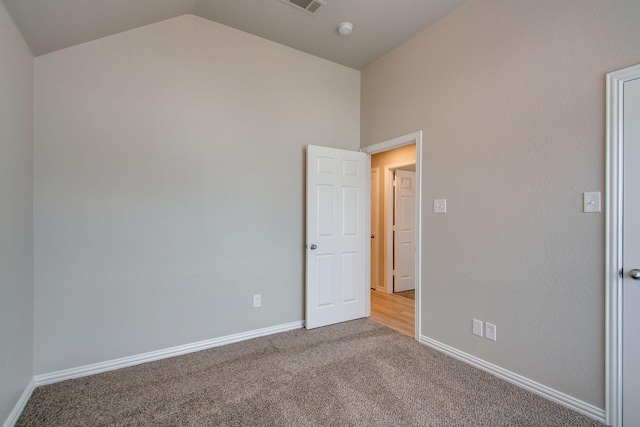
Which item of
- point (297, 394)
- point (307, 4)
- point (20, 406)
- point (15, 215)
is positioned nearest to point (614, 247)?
point (297, 394)

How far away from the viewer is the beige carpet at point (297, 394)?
1.72 meters

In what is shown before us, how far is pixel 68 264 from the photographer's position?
2.14m

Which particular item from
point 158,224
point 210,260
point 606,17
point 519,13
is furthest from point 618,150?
point 158,224

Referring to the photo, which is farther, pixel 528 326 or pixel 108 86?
pixel 108 86

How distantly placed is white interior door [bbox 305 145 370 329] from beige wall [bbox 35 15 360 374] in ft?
0.60

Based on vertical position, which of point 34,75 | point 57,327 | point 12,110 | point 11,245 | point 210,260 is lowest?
point 57,327

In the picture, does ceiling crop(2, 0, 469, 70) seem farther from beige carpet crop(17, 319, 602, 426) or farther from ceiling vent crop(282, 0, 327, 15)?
beige carpet crop(17, 319, 602, 426)

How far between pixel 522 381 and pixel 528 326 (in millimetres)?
396

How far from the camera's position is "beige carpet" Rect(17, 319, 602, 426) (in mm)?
1716

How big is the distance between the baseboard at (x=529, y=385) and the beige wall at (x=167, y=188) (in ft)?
5.04

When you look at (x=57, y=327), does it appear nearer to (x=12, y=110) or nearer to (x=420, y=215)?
(x=12, y=110)

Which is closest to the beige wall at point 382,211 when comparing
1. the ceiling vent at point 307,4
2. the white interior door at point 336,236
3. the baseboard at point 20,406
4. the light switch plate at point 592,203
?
Result: the white interior door at point 336,236

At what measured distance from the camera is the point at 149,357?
2.40 meters

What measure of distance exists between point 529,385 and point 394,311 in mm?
1796
